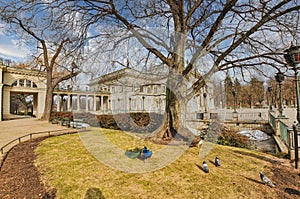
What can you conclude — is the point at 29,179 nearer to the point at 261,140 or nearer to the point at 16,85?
the point at 261,140

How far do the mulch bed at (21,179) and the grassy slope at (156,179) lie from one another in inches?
6.6

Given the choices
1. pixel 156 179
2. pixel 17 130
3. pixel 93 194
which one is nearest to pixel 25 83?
pixel 17 130

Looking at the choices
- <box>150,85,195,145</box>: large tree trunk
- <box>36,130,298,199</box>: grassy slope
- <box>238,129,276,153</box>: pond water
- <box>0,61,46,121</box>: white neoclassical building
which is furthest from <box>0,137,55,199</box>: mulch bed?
Answer: <box>0,61,46,121</box>: white neoclassical building

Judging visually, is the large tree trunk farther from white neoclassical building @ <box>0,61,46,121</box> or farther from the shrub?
white neoclassical building @ <box>0,61,46,121</box>

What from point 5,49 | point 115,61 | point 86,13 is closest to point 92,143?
point 115,61

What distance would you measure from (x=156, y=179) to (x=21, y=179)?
288 cm

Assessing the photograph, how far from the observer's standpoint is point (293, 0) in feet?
16.6

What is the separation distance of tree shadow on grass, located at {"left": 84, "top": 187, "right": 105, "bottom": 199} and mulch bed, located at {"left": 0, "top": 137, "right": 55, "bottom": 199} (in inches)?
24.0

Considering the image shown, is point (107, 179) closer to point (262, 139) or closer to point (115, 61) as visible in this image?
point (115, 61)

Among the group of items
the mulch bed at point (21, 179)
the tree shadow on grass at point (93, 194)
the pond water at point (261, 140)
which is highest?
the mulch bed at point (21, 179)

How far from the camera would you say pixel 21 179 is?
349cm

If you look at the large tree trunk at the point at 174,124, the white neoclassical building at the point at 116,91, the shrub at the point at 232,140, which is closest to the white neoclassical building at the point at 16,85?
the white neoclassical building at the point at 116,91

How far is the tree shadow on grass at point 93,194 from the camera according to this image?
2.97 metres

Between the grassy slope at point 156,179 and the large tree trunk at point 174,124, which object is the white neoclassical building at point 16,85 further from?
the grassy slope at point 156,179
